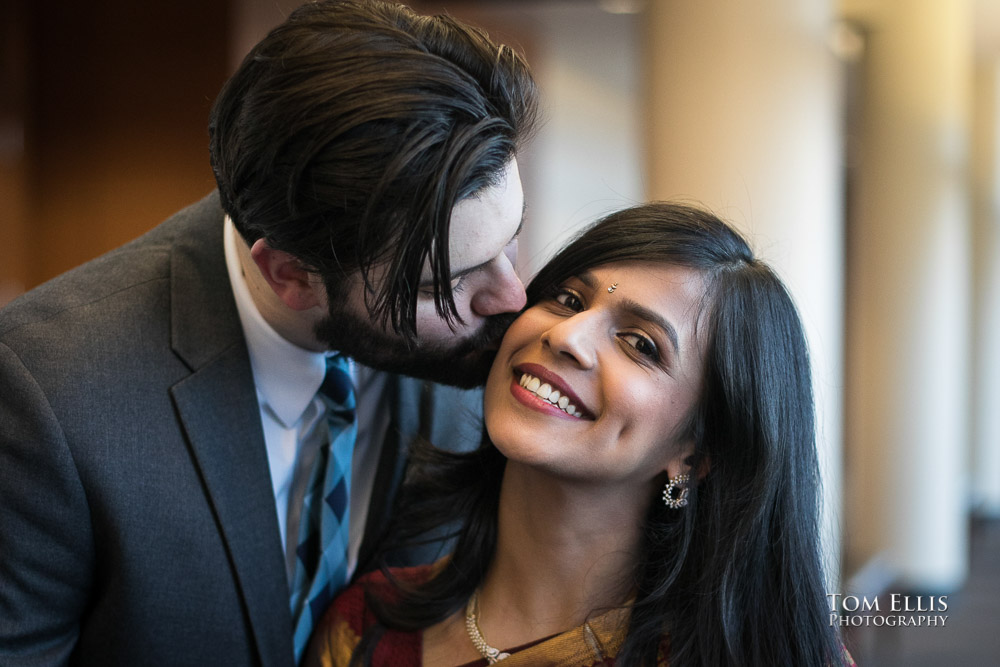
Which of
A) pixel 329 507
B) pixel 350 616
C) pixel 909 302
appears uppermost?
pixel 329 507

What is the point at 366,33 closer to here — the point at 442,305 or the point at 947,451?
the point at 442,305

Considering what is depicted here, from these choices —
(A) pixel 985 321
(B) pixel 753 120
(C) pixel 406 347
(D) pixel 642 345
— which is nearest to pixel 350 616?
(C) pixel 406 347

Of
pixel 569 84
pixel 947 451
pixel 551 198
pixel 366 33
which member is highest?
pixel 366 33

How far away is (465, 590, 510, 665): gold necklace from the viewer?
1.62 m

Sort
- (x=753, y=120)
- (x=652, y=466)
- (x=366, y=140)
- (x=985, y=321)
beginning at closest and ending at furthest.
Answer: (x=366, y=140) → (x=652, y=466) → (x=753, y=120) → (x=985, y=321)

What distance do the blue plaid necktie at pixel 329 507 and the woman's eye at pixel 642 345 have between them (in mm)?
612

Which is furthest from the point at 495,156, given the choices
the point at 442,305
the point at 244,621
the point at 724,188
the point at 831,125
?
the point at 831,125

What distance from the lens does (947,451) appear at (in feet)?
18.5

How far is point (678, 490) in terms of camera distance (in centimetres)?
159

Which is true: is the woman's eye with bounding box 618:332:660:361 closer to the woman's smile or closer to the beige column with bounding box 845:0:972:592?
the woman's smile

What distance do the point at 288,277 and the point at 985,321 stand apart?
8687mm

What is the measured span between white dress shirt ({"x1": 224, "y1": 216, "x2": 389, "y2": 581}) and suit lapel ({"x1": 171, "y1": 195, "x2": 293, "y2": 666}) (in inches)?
1.6

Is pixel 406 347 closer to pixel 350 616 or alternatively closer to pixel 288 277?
pixel 288 277

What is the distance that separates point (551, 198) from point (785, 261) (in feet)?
16.8
